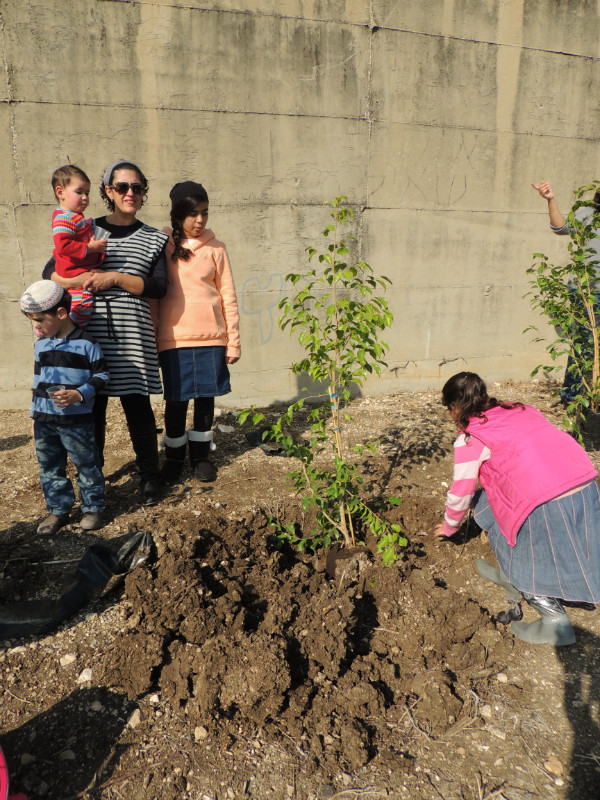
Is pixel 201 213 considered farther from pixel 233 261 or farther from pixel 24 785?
pixel 24 785

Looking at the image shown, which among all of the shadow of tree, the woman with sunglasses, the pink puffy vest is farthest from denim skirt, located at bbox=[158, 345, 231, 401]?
the shadow of tree

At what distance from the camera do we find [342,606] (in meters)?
2.43

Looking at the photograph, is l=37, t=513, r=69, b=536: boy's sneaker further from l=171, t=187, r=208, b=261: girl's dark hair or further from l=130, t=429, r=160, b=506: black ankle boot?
l=171, t=187, r=208, b=261: girl's dark hair

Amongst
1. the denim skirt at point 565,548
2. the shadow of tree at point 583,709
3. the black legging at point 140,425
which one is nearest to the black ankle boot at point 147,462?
the black legging at point 140,425

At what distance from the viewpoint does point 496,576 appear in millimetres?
2822

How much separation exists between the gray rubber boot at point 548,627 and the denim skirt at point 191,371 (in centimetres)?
214

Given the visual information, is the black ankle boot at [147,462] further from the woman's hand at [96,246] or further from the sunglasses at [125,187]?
the sunglasses at [125,187]

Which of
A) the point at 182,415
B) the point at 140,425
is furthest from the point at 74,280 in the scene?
the point at 182,415

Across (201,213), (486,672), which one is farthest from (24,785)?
(201,213)

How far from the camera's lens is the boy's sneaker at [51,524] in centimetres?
305

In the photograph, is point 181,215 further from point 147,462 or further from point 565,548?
point 565,548

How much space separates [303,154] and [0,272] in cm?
272

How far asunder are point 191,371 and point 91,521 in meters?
1.05

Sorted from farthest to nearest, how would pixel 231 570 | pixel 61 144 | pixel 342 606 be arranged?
pixel 61 144 → pixel 231 570 → pixel 342 606
